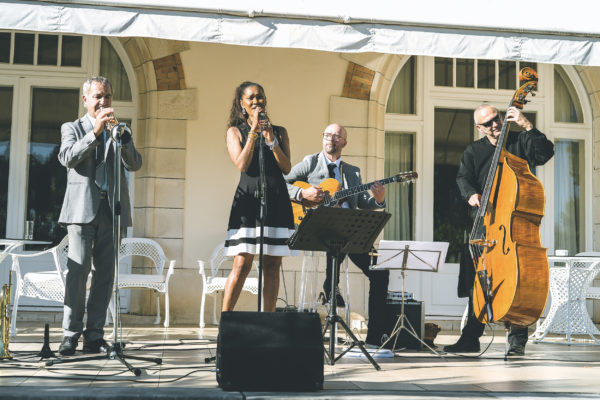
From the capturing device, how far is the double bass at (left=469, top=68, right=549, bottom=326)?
193 inches

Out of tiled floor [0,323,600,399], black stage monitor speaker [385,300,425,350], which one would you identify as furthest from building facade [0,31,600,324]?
tiled floor [0,323,600,399]

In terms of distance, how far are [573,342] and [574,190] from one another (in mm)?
2498

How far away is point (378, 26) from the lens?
228 inches

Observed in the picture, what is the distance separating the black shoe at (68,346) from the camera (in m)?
5.15

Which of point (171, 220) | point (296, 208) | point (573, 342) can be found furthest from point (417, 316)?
point (171, 220)

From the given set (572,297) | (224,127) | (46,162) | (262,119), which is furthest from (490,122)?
(46,162)

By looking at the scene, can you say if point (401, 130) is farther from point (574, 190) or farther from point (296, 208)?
point (296, 208)

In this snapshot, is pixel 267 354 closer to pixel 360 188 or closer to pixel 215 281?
pixel 360 188

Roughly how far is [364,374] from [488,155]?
7.18 feet

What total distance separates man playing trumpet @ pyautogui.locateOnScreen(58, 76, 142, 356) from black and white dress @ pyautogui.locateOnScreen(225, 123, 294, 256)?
0.79 meters

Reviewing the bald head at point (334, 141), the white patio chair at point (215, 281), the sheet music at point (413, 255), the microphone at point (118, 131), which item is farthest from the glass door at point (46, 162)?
the sheet music at point (413, 255)

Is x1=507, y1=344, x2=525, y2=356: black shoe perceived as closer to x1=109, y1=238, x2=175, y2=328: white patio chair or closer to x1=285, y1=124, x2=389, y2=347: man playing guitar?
x1=285, y1=124, x2=389, y2=347: man playing guitar

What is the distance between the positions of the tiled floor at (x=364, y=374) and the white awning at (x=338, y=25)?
2.25 m

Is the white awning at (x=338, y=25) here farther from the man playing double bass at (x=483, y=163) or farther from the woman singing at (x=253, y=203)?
the woman singing at (x=253, y=203)
